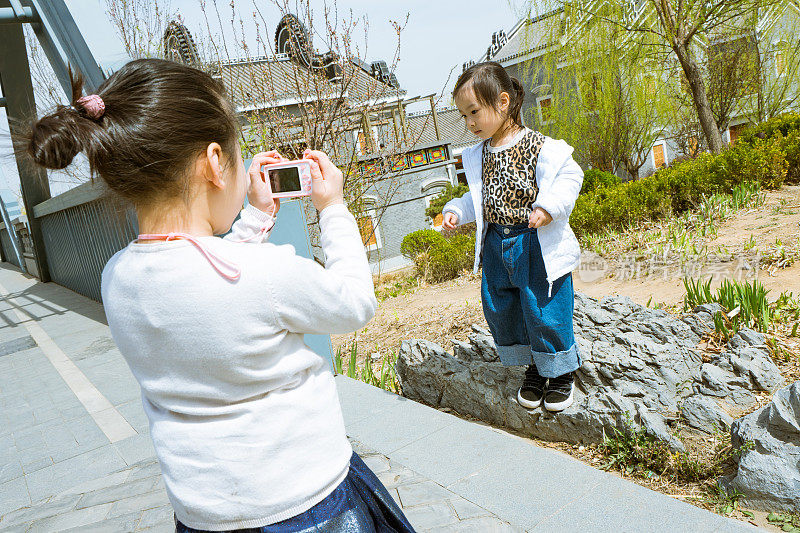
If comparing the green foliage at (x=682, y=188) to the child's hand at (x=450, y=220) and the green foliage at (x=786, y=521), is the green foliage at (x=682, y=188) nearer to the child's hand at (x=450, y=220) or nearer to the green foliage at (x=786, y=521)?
the child's hand at (x=450, y=220)

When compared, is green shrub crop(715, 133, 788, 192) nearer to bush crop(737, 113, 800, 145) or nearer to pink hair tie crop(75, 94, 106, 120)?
bush crop(737, 113, 800, 145)

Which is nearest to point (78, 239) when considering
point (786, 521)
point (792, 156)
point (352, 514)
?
point (352, 514)

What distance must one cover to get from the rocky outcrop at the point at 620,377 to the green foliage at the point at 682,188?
13.9 feet

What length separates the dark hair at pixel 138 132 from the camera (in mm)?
1033

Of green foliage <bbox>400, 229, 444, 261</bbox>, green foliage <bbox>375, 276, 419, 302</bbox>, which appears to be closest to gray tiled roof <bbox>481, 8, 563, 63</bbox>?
green foliage <bbox>400, 229, 444, 261</bbox>

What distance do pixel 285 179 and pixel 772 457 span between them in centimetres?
179

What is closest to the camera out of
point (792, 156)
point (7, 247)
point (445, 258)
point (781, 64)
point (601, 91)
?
point (792, 156)

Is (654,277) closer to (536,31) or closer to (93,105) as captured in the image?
(93,105)

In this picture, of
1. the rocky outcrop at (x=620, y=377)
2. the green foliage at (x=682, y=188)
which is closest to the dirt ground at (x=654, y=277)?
the green foliage at (x=682, y=188)

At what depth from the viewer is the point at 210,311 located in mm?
1005

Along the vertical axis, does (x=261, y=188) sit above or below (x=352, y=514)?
above

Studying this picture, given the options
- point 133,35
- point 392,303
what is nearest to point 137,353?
point 392,303

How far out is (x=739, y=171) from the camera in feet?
25.1

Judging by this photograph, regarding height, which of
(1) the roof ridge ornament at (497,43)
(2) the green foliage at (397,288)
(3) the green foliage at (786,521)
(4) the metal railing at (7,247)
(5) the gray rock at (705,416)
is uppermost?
(1) the roof ridge ornament at (497,43)
